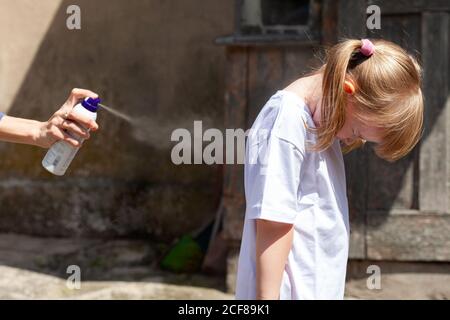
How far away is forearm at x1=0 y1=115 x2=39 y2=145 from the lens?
225 cm

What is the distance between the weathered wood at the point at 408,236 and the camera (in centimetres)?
477

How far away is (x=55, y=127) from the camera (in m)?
2.16

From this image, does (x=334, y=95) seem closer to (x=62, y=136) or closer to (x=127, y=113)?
(x=62, y=136)

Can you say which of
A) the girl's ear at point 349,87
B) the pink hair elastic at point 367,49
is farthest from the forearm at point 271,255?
the pink hair elastic at point 367,49

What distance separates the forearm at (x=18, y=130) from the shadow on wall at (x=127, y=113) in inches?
153

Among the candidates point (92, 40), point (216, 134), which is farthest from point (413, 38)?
point (92, 40)

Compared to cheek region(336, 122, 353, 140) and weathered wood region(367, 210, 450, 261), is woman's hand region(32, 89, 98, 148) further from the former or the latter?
weathered wood region(367, 210, 450, 261)

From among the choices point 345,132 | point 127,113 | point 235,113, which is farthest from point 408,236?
point 345,132

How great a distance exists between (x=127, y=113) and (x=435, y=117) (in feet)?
8.67

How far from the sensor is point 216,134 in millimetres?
6094

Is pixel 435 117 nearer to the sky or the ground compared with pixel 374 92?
nearer to the sky

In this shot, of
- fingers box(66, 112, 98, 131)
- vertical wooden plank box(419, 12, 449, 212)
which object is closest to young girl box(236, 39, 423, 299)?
fingers box(66, 112, 98, 131)

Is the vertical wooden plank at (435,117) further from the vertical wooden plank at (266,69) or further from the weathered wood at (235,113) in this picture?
the weathered wood at (235,113)

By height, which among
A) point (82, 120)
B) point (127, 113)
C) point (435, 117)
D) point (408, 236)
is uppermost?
point (127, 113)
